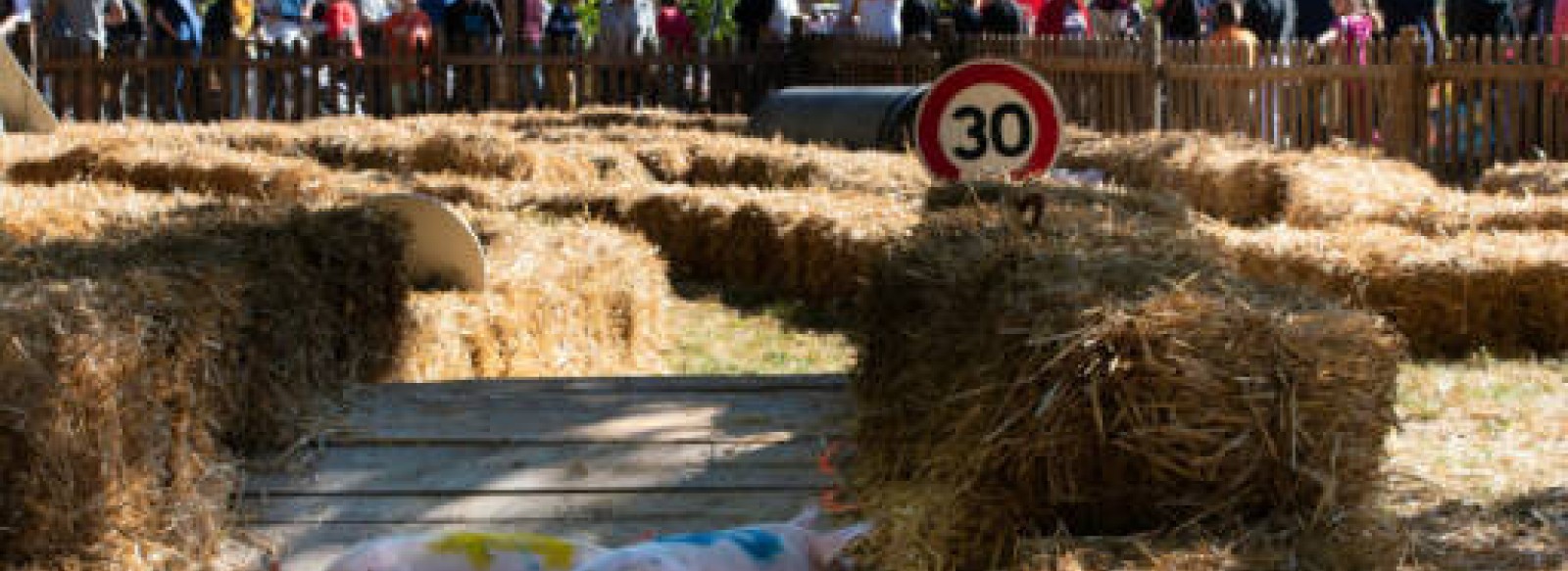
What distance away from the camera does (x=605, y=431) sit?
6.73 meters

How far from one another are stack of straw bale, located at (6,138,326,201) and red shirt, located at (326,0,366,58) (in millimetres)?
8551

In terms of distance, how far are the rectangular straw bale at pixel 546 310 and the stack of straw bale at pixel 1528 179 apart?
5.17 metres

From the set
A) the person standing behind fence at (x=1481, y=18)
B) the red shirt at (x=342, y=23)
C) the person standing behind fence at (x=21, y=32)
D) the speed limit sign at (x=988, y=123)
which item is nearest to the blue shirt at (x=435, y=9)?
the red shirt at (x=342, y=23)

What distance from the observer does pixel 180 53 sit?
2341 centimetres

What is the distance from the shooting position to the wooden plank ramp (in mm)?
5902

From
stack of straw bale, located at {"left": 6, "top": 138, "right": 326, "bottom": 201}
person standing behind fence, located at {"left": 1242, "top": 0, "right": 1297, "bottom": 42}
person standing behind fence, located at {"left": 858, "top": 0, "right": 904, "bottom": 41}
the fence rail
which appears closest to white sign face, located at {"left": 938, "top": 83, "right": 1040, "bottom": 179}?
stack of straw bale, located at {"left": 6, "top": 138, "right": 326, "bottom": 201}

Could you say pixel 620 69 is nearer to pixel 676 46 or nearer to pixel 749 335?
pixel 676 46

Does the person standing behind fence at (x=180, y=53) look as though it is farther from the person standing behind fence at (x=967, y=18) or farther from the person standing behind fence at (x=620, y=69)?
the person standing behind fence at (x=967, y=18)

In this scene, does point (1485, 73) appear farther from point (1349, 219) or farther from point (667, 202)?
point (667, 202)

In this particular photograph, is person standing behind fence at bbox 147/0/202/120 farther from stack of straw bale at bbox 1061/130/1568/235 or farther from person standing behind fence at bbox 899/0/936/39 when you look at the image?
stack of straw bale at bbox 1061/130/1568/235

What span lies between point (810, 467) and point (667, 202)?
26.6ft

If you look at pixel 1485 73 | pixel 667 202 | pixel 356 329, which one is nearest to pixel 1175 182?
pixel 1485 73

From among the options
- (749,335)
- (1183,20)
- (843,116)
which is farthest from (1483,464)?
(1183,20)

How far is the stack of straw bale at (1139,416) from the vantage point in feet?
15.2
